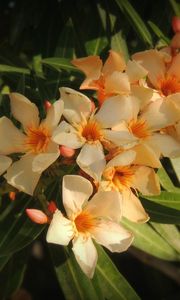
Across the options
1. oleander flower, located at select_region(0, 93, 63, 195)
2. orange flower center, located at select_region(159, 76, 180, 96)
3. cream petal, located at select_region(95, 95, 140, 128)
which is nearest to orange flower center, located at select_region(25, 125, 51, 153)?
oleander flower, located at select_region(0, 93, 63, 195)

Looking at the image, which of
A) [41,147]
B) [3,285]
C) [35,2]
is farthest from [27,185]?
[35,2]

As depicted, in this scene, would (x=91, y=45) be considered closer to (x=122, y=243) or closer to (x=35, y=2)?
(x=35, y=2)

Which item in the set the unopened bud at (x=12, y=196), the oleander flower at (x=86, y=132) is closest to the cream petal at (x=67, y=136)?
the oleander flower at (x=86, y=132)

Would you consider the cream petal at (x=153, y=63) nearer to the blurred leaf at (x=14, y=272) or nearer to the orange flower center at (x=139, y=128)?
the orange flower center at (x=139, y=128)

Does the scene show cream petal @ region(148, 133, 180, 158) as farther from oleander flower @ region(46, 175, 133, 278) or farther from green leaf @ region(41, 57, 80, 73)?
green leaf @ region(41, 57, 80, 73)

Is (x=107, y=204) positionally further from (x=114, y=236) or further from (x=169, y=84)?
(x=169, y=84)

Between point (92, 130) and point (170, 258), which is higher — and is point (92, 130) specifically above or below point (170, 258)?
above
